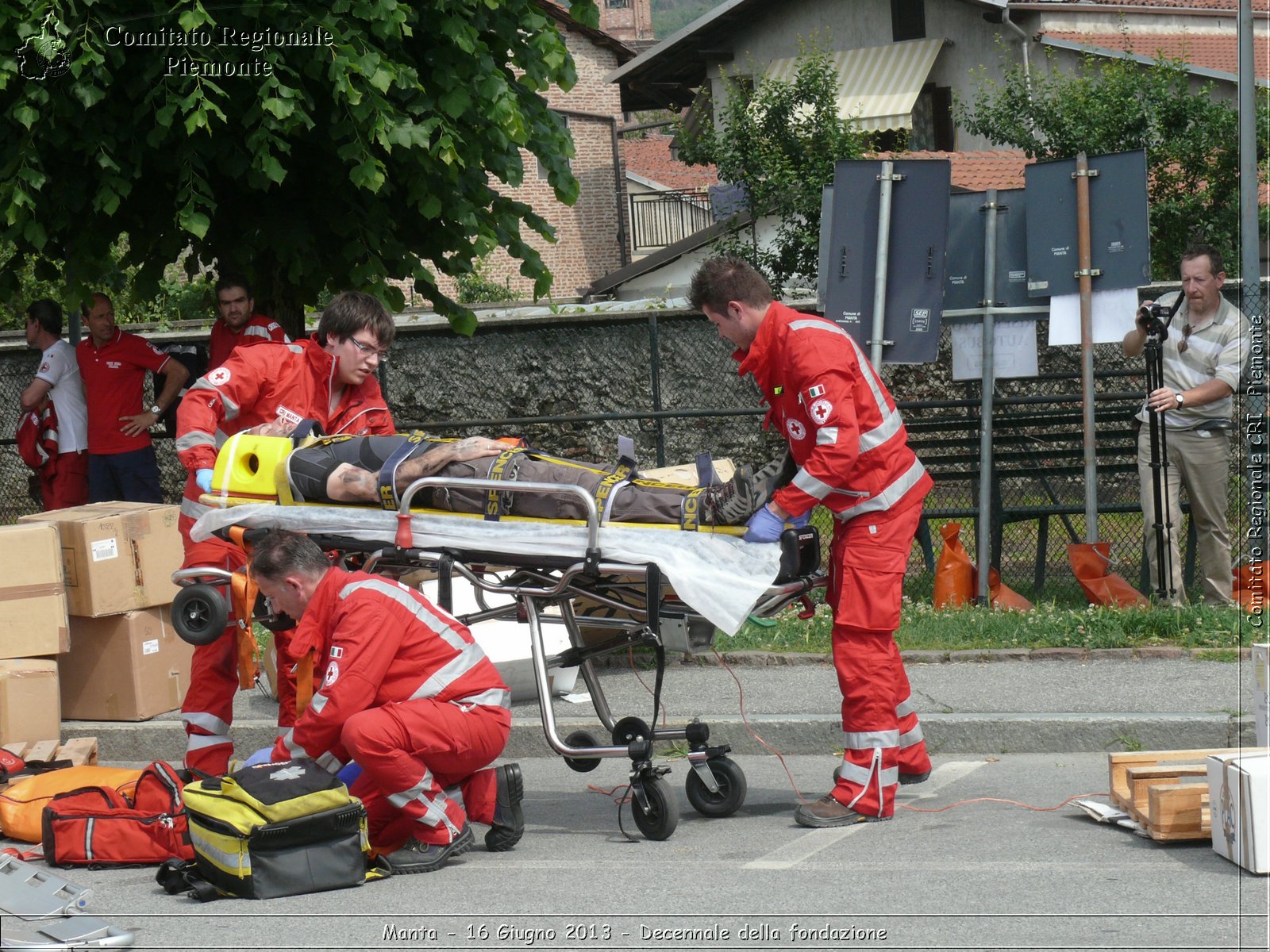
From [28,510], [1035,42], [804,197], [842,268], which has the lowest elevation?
[28,510]

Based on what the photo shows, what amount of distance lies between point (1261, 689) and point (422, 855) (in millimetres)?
3212

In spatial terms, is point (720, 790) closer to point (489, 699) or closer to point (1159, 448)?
point (489, 699)

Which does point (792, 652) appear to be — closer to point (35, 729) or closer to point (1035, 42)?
point (35, 729)

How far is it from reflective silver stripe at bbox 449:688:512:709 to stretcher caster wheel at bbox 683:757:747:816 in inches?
35.4

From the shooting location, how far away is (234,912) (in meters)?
4.66

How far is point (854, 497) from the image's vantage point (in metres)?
5.50

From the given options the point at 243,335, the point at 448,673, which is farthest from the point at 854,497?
the point at 243,335

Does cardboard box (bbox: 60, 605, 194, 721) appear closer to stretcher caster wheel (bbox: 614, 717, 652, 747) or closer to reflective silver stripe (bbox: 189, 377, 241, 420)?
reflective silver stripe (bbox: 189, 377, 241, 420)

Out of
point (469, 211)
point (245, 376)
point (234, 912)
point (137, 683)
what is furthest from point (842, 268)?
point (234, 912)

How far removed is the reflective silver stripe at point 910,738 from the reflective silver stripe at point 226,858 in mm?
2638

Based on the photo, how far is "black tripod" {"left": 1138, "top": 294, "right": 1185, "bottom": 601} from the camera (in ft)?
27.0

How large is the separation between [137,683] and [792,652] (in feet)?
12.0

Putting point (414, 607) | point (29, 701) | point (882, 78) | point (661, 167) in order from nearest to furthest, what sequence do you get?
point (414, 607) → point (29, 701) → point (882, 78) → point (661, 167)

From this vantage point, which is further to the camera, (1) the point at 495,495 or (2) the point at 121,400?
(2) the point at 121,400
